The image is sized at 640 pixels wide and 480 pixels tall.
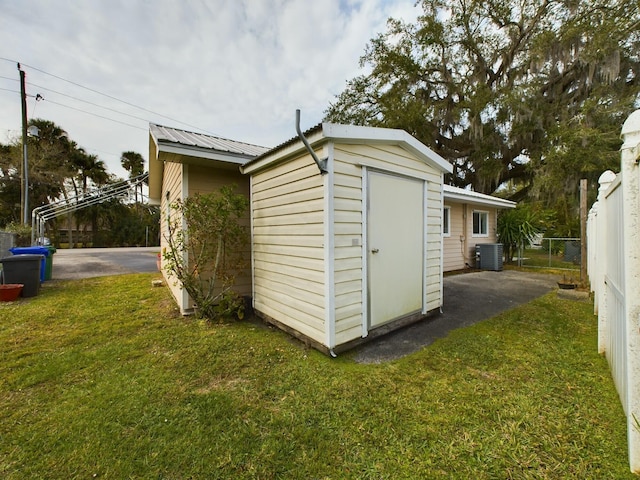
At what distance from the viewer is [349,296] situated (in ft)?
9.75

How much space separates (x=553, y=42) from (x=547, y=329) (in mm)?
13372

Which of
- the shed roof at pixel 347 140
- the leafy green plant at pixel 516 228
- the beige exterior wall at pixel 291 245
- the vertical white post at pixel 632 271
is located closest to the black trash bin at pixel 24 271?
the beige exterior wall at pixel 291 245

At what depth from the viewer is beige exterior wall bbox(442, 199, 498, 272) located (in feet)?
27.8

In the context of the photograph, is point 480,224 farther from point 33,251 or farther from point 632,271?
point 33,251

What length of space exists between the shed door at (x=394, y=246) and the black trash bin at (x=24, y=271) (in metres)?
6.43

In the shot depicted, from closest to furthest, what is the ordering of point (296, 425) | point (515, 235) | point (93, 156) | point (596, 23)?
point (296, 425) → point (515, 235) → point (596, 23) → point (93, 156)

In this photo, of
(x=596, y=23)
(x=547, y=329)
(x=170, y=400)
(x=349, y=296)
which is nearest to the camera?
(x=170, y=400)

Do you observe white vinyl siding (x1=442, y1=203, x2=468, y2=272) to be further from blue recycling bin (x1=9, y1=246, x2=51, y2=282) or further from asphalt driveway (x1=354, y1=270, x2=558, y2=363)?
blue recycling bin (x1=9, y1=246, x2=51, y2=282)

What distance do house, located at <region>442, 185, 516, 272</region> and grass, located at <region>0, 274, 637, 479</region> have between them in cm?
506

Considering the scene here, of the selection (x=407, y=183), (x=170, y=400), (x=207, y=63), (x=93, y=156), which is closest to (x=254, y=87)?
(x=207, y=63)

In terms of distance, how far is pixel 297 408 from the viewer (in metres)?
2.07

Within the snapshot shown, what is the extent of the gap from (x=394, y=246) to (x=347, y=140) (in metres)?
1.43

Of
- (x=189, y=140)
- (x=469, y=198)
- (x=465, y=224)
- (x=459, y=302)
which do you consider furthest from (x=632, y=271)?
(x=465, y=224)

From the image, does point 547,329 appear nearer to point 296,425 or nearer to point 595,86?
point 296,425
